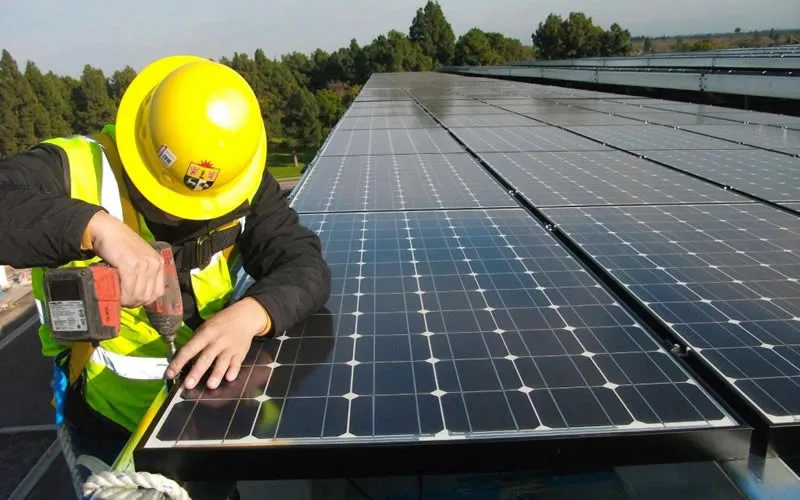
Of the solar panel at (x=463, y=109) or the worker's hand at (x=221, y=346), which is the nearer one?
the worker's hand at (x=221, y=346)

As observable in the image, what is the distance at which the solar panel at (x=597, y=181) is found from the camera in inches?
179

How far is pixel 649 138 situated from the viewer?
770 cm

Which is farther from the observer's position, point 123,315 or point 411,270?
point 411,270

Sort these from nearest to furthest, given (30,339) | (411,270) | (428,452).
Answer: (428,452)
(411,270)
(30,339)

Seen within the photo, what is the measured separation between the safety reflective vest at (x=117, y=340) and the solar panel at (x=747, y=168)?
4408mm

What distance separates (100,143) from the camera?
2.68 metres

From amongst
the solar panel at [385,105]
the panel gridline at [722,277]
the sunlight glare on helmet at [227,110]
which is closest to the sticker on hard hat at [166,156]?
the sunlight glare on helmet at [227,110]

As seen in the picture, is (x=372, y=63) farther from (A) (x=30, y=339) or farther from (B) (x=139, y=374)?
(B) (x=139, y=374)

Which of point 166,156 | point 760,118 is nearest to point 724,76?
point 760,118

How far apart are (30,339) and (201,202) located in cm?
1396

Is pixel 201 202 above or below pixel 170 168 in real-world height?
below

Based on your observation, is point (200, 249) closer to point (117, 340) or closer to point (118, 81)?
point (117, 340)

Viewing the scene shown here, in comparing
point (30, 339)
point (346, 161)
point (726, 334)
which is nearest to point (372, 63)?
point (30, 339)

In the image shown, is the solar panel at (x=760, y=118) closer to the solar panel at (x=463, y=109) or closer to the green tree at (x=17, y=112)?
the solar panel at (x=463, y=109)
